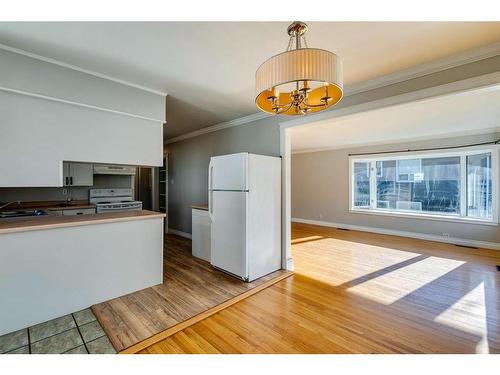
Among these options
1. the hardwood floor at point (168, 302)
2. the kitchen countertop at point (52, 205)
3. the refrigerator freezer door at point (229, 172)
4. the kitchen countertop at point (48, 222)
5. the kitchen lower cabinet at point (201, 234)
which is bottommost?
the hardwood floor at point (168, 302)

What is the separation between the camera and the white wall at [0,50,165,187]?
208 centimetres

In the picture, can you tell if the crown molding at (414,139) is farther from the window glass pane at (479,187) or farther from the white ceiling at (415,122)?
the window glass pane at (479,187)

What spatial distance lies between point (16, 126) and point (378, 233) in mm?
6989

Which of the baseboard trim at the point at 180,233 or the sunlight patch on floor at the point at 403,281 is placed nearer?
the sunlight patch on floor at the point at 403,281

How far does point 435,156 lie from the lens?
17.6 feet

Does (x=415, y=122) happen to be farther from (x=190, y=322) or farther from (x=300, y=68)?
(x=190, y=322)

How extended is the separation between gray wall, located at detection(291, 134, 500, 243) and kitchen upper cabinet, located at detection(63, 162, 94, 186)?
234 inches

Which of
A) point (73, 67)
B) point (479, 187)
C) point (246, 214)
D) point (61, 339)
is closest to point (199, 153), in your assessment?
point (246, 214)

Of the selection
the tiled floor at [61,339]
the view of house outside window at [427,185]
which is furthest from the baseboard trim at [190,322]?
the view of house outside window at [427,185]

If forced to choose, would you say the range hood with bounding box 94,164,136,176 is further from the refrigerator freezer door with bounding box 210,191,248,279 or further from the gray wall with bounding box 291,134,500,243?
the gray wall with bounding box 291,134,500,243

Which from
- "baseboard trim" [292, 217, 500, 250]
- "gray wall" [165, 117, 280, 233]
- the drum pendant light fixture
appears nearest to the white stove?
"gray wall" [165, 117, 280, 233]

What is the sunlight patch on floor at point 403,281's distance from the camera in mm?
2639

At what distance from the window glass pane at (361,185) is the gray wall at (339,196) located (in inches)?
10.7
